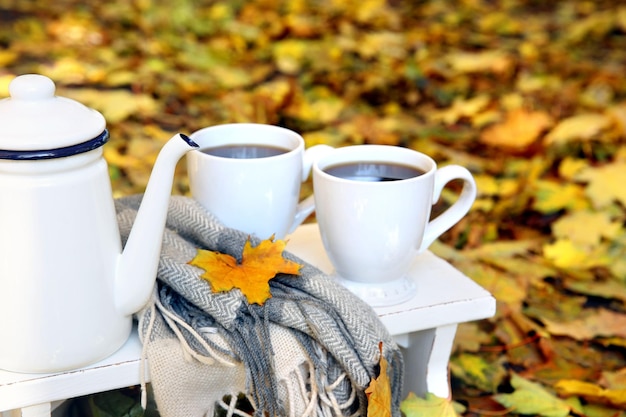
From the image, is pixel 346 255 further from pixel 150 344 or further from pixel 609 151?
pixel 609 151

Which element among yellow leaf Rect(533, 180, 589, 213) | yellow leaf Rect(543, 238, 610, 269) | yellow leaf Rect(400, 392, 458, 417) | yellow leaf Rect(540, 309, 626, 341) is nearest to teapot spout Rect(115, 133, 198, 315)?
yellow leaf Rect(400, 392, 458, 417)

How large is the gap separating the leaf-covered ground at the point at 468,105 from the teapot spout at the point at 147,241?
2.05 ft

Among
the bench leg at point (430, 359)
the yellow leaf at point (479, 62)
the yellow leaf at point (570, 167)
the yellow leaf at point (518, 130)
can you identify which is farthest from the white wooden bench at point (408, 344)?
the yellow leaf at point (479, 62)

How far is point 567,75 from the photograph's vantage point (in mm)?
2592

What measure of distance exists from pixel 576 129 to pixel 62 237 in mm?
1686

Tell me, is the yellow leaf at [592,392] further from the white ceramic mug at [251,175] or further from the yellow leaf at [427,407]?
the white ceramic mug at [251,175]

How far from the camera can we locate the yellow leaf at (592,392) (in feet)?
3.78

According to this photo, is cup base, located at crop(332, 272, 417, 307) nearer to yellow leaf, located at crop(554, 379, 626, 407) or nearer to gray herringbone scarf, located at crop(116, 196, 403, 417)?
gray herringbone scarf, located at crop(116, 196, 403, 417)

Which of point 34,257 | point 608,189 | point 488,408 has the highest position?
point 34,257

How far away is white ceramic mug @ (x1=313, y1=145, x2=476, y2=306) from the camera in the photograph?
33.1 inches

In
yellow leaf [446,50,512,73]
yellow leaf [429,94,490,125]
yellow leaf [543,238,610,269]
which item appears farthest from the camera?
yellow leaf [446,50,512,73]

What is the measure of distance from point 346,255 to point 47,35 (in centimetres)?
232

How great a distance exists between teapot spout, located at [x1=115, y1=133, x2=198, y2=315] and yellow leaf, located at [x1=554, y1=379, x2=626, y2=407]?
28.4 inches

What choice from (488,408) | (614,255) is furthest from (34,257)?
(614,255)
